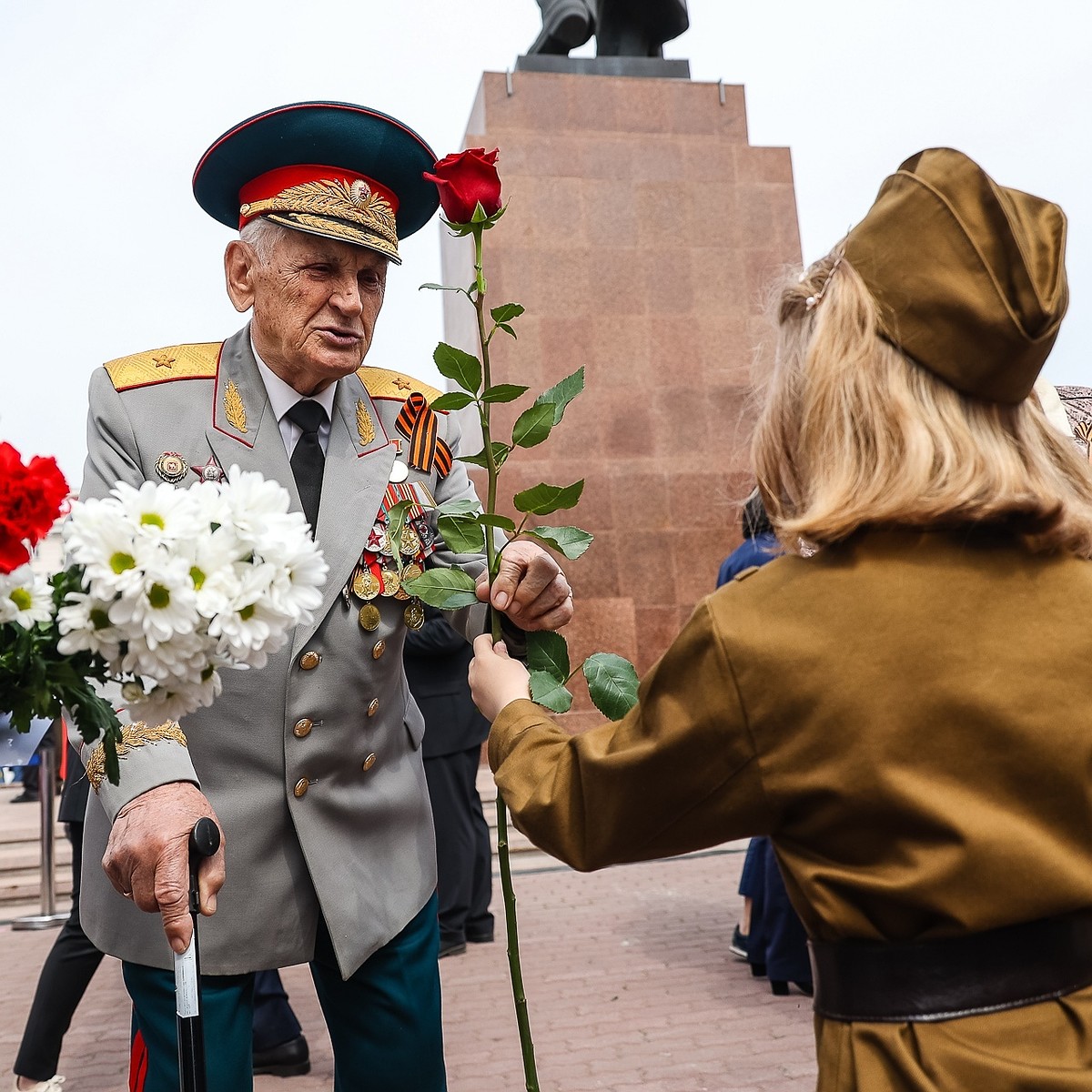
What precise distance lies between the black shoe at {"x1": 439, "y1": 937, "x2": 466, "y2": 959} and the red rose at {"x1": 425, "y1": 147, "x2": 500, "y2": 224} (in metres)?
4.47

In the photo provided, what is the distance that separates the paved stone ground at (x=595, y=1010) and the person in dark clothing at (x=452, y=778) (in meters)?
0.18

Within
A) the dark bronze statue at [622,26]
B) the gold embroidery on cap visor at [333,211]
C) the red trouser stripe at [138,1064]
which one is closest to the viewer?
the red trouser stripe at [138,1064]

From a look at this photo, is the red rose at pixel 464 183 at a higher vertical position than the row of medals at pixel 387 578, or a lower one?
higher

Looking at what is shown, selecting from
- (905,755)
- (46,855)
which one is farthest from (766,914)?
(46,855)

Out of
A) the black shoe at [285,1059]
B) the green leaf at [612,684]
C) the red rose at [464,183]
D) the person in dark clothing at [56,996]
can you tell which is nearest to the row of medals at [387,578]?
the green leaf at [612,684]

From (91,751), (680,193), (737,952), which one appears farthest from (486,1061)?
(680,193)

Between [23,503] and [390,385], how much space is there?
1399 mm

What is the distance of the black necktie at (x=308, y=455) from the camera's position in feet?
7.53

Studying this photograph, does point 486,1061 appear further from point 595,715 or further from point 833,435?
point 595,715

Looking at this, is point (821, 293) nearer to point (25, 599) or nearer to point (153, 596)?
point (153, 596)

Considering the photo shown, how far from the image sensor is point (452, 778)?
575cm

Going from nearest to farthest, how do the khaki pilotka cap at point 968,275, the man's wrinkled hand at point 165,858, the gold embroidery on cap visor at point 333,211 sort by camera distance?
the khaki pilotka cap at point 968,275
the man's wrinkled hand at point 165,858
the gold embroidery on cap visor at point 333,211

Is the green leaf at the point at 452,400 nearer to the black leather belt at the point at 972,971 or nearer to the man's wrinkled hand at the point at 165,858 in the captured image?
the man's wrinkled hand at the point at 165,858

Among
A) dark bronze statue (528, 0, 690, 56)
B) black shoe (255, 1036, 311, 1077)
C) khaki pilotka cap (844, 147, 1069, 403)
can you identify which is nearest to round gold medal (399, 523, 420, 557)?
khaki pilotka cap (844, 147, 1069, 403)
